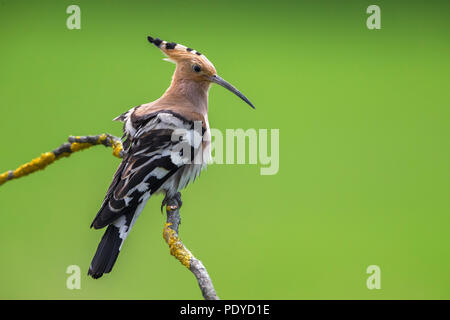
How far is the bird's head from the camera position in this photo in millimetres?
2168

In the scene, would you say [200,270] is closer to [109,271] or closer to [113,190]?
[109,271]

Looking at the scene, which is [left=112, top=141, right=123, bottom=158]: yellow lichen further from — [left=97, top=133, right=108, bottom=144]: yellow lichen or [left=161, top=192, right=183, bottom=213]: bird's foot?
[left=161, top=192, right=183, bottom=213]: bird's foot

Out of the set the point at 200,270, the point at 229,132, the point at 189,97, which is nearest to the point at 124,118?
the point at 189,97

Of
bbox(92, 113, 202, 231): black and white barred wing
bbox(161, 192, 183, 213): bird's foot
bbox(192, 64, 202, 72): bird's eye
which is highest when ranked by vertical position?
bbox(192, 64, 202, 72): bird's eye

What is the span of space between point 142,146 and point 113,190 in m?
0.19

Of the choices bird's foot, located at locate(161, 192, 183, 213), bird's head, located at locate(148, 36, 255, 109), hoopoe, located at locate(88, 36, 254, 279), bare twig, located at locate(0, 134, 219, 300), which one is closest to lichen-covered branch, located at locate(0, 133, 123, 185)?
bare twig, located at locate(0, 134, 219, 300)

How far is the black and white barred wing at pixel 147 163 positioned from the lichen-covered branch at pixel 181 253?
0.10 meters

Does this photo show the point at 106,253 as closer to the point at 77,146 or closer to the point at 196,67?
the point at 77,146

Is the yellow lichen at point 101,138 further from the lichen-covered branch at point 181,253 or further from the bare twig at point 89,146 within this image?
the lichen-covered branch at point 181,253

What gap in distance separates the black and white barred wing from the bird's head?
23 cm

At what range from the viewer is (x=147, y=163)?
191cm

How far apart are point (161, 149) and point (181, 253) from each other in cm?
49

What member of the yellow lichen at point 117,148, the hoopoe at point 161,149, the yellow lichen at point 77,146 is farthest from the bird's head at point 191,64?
the yellow lichen at point 77,146

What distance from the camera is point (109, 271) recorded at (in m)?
1.76
